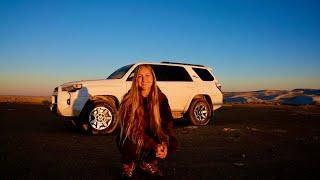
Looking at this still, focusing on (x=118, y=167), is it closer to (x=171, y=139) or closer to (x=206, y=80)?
(x=171, y=139)

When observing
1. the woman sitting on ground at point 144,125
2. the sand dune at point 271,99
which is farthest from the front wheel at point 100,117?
the sand dune at point 271,99

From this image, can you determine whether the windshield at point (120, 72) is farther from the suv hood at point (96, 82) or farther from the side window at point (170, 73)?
the side window at point (170, 73)

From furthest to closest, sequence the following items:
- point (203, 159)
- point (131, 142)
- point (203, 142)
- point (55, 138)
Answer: point (55, 138), point (203, 142), point (203, 159), point (131, 142)

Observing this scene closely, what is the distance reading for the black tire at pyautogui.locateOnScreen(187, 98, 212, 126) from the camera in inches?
465

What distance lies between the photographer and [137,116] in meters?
4.39

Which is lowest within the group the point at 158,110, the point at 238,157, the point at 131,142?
the point at 238,157

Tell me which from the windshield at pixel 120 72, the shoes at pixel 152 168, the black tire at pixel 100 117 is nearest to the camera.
Result: the shoes at pixel 152 168

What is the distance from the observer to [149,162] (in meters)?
4.44

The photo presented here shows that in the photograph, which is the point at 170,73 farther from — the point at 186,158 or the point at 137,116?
the point at 137,116

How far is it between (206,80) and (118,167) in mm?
7627

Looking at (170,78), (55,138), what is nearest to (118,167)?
(55,138)

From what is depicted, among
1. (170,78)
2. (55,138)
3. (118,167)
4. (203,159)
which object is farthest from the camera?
(170,78)

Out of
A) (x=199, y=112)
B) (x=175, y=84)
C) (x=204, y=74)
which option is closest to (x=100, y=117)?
(x=175, y=84)

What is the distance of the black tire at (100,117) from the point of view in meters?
9.61
